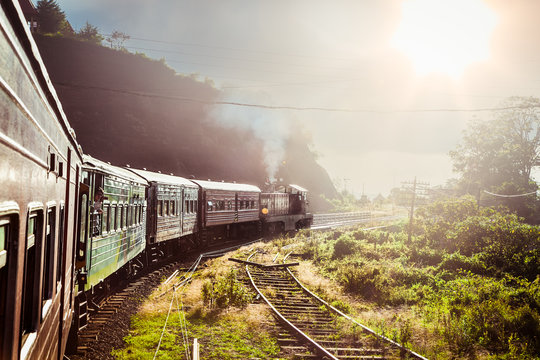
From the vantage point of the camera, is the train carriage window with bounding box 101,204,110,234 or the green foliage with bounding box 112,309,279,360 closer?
the green foliage with bounding box 112,309,279,360

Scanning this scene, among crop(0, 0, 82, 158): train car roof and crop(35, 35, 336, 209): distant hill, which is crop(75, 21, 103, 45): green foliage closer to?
crop(35, 35, 336, 209): distant hill

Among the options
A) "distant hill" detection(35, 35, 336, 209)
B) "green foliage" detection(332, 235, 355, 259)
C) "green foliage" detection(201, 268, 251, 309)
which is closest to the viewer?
"green foliage" detection(201, 268, 251, 309)

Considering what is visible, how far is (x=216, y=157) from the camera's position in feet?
237

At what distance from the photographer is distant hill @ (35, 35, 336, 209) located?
63844 millimetres

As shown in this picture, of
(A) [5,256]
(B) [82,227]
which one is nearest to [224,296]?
(B) [82,227]

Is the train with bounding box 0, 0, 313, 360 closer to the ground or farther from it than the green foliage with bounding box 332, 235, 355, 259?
farther from it

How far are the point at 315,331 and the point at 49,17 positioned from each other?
334 ft

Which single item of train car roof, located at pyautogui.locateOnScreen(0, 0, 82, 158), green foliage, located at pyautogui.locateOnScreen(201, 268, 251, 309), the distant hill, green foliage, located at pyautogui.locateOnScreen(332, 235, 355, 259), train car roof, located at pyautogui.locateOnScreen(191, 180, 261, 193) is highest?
the distant hill

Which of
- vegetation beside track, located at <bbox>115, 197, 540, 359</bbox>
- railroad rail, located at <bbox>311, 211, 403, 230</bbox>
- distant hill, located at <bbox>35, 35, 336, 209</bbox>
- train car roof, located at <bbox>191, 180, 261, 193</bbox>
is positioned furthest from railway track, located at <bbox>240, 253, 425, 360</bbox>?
distant hill, located at <bbox>35, 35, 336, 209</bbox>

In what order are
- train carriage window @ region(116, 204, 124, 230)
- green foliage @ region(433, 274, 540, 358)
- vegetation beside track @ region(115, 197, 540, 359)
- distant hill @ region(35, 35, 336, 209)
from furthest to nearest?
distant hill @ region(35, 35, 336, 209) < train carriage window @ region(116, 204, 124, 230) < green foliage @ region(433, 274, 540, 358) < vegetation beside track @ region(115, 197, 540, 359)

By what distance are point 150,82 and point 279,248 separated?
72.3 meters

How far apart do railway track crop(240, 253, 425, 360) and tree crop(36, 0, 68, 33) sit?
95.1 metres

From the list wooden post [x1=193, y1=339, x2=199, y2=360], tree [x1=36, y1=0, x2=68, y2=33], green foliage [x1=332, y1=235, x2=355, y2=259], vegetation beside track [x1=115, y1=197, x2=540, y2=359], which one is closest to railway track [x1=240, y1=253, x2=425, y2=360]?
vegetation beside track [x1=115, y1=197, x2=540, y2=359]

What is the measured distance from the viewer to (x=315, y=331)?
1020cm
